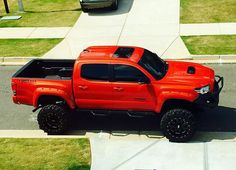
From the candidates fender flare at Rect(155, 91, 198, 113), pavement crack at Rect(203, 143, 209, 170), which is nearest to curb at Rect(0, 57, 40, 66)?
fender flare at Rect(155, 91, 198, 113)

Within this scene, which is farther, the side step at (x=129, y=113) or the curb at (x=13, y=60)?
the curb at (x=13, y=60)

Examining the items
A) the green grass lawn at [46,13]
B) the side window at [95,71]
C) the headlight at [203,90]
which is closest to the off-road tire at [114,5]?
the green grass lawn at [46,13]

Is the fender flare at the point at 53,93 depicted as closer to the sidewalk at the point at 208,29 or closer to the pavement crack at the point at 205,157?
the pavement crack at the point at 205,157

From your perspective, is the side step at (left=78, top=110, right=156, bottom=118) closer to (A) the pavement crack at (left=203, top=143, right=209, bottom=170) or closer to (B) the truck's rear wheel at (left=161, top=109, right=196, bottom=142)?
(B) the truck's rear wheel at (left=161, top=109, right=196, bottom=142)

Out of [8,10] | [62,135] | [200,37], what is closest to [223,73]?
[200,37]

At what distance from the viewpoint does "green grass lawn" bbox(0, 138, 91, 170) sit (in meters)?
10.9

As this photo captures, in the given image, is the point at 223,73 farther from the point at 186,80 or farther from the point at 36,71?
the point at 36,71

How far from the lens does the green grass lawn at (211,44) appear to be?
17266 millimetres

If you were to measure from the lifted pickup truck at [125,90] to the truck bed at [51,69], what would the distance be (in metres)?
0.83

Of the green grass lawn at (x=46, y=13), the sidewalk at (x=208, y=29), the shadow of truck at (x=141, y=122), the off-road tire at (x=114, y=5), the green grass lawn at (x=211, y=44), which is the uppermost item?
the off-road tire at (x=114, y=5)

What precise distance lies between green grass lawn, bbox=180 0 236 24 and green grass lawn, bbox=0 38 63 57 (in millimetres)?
5774

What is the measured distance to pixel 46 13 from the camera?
23.2 m

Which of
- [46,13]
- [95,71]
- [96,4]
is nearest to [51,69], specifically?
[95,71]

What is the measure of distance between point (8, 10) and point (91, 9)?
4.39 meters
